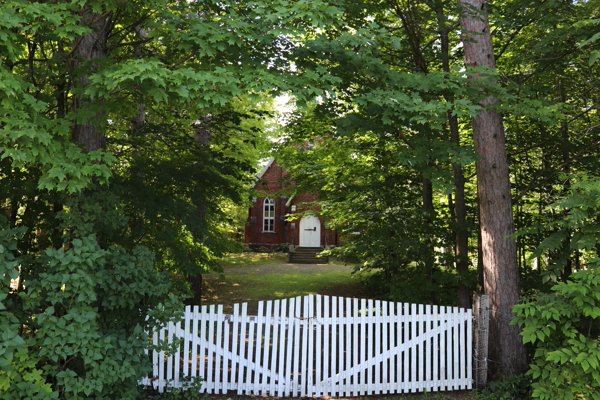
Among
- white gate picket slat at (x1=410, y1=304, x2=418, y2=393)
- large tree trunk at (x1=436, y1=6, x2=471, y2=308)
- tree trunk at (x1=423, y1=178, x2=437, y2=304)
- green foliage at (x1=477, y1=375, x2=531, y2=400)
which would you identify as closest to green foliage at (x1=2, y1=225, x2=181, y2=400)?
white gate picket slat at (x1=410, y1=304, x2=418, y2=393)

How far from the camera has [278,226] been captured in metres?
32.0

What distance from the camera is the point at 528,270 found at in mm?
10039

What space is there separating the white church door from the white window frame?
9.18ft

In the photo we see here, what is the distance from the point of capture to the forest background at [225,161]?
4.71 m

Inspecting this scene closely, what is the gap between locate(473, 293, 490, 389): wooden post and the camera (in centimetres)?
694

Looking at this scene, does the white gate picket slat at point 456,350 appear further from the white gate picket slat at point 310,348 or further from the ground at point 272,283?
the ground at point 272,283

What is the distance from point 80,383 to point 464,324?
5.57m

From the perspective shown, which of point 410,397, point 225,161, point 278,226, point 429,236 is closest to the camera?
point 410,397

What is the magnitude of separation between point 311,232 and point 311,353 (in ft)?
78.8

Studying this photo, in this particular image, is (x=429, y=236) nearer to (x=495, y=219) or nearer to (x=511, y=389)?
(x=495, y=219)

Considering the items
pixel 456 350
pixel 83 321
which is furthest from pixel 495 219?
pixel 83 321

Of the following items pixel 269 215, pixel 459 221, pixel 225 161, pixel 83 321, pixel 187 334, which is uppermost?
pixel 225 161

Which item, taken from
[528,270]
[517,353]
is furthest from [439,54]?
[517,353]

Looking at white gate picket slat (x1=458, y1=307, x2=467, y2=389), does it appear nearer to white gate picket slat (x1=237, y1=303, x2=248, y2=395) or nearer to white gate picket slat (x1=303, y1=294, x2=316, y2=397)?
white gate picket slat (x1=303, y1=294, x2=316, y2=397)
